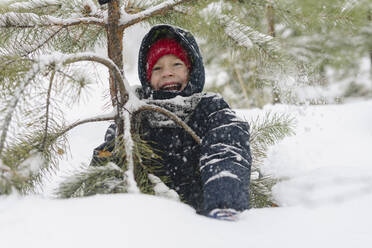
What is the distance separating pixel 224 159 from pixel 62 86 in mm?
656

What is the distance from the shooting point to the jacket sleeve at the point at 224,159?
111 centimetres

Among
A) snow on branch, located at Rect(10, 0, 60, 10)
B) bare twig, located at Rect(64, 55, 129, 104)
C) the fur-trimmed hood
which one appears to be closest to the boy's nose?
the fur-trimmed hood

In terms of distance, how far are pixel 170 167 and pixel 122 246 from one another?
2.82ft

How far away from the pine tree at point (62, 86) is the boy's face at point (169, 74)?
0.84 feet

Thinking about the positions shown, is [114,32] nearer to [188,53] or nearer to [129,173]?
[188,53]

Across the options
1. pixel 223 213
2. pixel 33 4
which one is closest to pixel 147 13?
pixel 33 4

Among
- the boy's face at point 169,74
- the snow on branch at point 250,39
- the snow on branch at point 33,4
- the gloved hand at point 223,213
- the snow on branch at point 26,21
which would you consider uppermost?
the snow on branch at point 33,4

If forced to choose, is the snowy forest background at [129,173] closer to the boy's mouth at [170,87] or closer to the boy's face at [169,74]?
the boy's face at [169,74]

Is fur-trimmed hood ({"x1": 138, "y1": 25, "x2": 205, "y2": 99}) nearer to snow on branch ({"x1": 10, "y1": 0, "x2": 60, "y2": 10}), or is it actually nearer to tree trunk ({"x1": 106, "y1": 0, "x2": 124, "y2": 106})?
tree trunk ({"x1": 106, "y1": 0, "x2": 124, "y2": 106})

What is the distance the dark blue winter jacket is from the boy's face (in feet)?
0.19

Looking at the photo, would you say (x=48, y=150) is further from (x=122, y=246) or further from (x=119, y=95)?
(x=122, y=246)

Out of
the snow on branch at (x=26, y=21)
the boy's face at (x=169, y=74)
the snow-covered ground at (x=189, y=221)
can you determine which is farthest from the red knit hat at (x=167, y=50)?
the snow-covered ground at (x=189, y=221)

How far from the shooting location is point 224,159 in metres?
1.26

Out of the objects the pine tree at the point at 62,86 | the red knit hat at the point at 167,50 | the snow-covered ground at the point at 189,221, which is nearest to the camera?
the snow-covered ground at the point at 189,221
